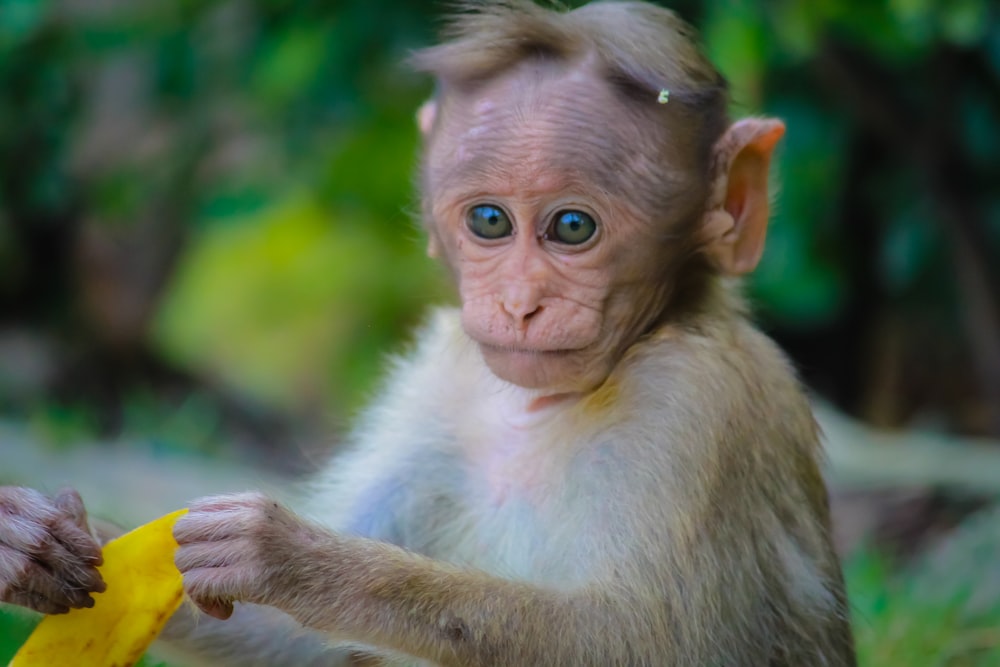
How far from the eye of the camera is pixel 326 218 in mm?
10305

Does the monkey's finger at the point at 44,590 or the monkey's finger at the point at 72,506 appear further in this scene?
the monkey's finger at the point at 72,506

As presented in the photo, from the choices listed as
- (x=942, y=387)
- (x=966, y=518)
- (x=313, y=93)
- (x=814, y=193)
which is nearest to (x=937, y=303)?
(x=942, y=387)

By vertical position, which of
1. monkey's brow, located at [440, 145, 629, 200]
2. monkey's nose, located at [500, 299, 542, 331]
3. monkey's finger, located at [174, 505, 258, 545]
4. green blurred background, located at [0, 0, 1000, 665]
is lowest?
green blurred background, located at [0, 0, 1000, 665]

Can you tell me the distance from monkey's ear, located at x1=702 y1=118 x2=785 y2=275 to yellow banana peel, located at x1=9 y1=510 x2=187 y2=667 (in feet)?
6.11

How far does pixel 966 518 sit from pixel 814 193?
2220 millimetres

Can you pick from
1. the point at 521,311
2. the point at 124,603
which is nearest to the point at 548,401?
the point at 521,311

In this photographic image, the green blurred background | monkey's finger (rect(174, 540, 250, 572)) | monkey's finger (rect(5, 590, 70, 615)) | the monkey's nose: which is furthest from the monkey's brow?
the green blurred background

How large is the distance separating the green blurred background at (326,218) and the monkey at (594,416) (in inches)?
66.5

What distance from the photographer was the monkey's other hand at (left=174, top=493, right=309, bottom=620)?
371cm

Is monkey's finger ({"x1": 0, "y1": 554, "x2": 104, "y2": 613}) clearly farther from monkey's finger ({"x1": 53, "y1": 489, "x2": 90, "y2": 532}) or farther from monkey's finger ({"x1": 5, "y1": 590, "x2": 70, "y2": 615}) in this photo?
monkey's finger ({"x1": 53, "y1": 489, "x2": 90, "y2": 532})

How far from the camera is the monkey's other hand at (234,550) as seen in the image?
12.2 feet

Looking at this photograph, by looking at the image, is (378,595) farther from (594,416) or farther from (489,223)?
(489,223)

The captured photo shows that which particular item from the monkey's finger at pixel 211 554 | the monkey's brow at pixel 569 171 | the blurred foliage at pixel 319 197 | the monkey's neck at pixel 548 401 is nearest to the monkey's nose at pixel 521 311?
the monkey's brow at pixel 569 171

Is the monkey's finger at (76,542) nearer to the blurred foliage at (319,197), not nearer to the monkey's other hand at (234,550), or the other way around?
the monkey's other hand at (234,550)
